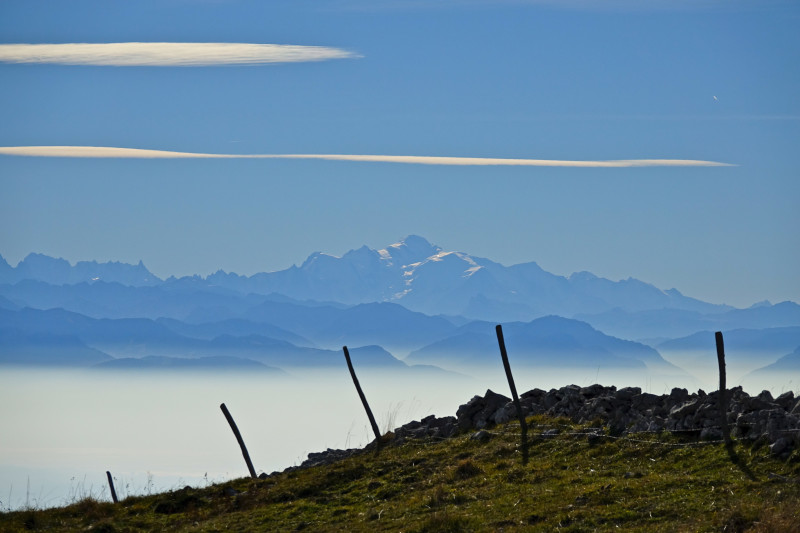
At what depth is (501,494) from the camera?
23.5m

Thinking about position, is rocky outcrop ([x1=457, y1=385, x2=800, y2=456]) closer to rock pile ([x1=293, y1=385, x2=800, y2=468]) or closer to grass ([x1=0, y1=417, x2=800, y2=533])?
rock pile ([x1=293, y1=385, x2=800, y2=468])

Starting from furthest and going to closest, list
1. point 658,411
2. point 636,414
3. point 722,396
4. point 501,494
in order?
point 636,414 → point 658,411 → point 722,396 → point 501,494

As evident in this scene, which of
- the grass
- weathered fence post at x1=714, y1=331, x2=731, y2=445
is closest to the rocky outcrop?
weathered fence post at x1=714, y1=331, x2=731, y2=445

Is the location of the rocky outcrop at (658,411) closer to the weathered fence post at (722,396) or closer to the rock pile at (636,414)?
the rock pile at (636,414)

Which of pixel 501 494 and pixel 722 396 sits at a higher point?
pixel 722 396

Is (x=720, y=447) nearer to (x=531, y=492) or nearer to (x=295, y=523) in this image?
(x=531, y=492)

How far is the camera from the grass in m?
19.9

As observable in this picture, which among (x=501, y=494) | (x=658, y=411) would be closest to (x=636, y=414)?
(x=658, y=411)

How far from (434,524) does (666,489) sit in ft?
17.0

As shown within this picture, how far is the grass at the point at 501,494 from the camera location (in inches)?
785

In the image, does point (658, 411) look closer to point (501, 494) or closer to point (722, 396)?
point (722, 396)

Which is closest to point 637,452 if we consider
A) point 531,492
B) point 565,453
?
point 565,453

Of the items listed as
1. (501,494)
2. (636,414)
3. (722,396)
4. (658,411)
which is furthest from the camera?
(636,414)

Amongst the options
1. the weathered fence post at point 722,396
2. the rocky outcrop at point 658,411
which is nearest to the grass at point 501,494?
the weathered fence post at point 722,396
